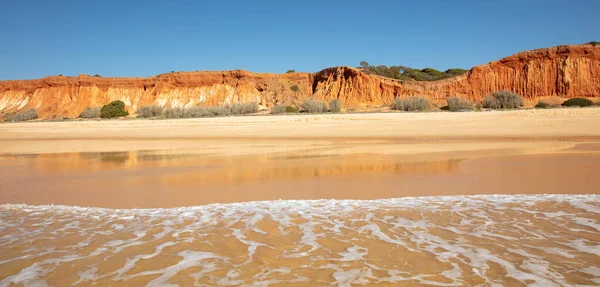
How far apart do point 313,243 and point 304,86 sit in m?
50.9

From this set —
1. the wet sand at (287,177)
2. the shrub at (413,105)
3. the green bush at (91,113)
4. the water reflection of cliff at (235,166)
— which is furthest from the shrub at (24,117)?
the wet sand at (287,177)

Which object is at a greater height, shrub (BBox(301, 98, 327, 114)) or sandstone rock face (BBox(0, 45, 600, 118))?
sandstone rock face (BBox(0, 45, 600, 118))

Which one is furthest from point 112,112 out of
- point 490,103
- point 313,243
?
point 313,243

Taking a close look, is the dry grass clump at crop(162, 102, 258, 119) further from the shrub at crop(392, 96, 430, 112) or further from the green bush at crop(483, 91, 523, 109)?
the green bush at crop(483, 91, 523, 109)

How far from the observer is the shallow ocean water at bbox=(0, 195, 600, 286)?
9.63ft

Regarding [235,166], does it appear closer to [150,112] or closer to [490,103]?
[490,103]

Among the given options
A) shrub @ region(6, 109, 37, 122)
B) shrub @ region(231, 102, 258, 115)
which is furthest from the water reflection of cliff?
shrub @ region(6, 109, 37, 122)

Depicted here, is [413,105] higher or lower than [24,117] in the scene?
lower

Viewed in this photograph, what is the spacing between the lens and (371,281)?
9.31ft

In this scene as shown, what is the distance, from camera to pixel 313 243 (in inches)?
144

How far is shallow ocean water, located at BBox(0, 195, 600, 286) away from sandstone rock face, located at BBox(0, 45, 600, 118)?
3832 cm

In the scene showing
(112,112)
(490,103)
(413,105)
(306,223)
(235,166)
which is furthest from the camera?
(112,112)

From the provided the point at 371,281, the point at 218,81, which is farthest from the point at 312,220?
the point at 218,81

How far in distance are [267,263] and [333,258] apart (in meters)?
0.53
